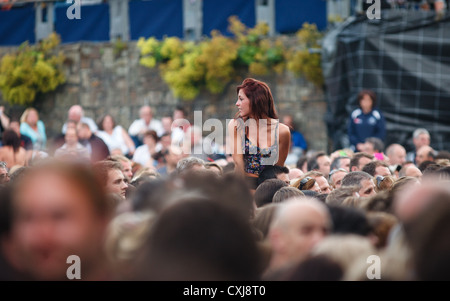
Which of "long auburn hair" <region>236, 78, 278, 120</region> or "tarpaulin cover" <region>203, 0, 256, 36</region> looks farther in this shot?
"tarpaulin cover" <region>203, 0, 256, 36</region>

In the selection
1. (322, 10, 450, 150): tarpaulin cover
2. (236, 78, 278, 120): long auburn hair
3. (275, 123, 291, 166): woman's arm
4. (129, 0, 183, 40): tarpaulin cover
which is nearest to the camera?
(236, 78, 278, 120): long auburn hair

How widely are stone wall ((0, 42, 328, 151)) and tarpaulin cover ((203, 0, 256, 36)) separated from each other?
1.06 m

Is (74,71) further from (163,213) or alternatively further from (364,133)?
(163,213)

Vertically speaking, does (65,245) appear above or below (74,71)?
below

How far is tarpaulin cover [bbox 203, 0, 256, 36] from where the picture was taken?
16.0 metres

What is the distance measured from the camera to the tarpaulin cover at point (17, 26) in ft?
59.1

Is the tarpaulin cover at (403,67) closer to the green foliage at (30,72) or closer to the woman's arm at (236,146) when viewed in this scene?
the green foliage at (30,72)

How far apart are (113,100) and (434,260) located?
14721 millimetres

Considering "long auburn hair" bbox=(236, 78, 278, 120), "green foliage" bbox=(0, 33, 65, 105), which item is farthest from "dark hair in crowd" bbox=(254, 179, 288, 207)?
"green foliage" bbox=(0, 33, 65, 105)

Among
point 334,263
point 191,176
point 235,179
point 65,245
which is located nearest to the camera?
point 65,245

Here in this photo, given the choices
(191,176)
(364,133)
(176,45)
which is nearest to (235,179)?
(191,176)

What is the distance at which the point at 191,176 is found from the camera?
12.6 feet

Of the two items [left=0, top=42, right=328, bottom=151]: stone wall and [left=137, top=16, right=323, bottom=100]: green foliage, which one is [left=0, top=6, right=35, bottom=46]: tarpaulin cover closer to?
[left=0, top=42, right=328, bottom=151]: stone wall

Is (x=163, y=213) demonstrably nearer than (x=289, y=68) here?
Yes
